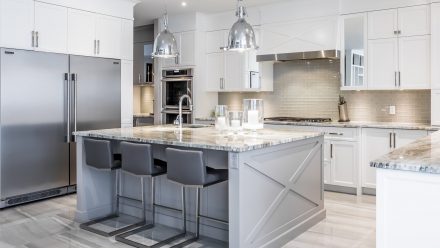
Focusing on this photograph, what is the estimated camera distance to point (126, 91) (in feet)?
19.0

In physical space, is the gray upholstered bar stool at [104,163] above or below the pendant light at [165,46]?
below

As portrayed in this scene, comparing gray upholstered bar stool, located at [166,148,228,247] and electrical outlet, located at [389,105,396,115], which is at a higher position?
electrical outlet, located at [389,105,396,115]

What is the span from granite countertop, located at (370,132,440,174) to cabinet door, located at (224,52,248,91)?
4156 millimetres

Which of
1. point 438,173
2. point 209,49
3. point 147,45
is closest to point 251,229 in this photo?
point 438,173

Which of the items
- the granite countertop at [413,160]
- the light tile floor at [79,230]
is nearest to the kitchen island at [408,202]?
the granite countertop at [413,160]

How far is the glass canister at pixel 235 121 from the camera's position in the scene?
12.5ft

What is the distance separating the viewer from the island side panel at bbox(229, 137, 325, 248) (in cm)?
287

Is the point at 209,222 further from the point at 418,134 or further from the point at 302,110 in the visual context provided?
the point at 302,110

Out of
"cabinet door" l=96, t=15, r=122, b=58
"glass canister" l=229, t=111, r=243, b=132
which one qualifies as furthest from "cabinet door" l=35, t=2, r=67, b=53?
"glass canister" l=229, t=111, r=243, b=132

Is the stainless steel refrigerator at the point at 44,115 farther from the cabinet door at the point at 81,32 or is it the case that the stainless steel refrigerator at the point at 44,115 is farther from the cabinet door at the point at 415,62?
the cabinet door at the point at 415,62

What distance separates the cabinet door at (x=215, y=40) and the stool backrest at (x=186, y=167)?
3817 mm

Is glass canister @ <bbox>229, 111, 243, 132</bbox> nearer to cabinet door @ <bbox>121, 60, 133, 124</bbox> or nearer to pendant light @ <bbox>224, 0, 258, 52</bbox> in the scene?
pendant light @ <bbox>224, 0, 258, 52</bbox>

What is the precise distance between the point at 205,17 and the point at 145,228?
4173mm

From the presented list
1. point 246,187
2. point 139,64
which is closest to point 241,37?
point 246,187
